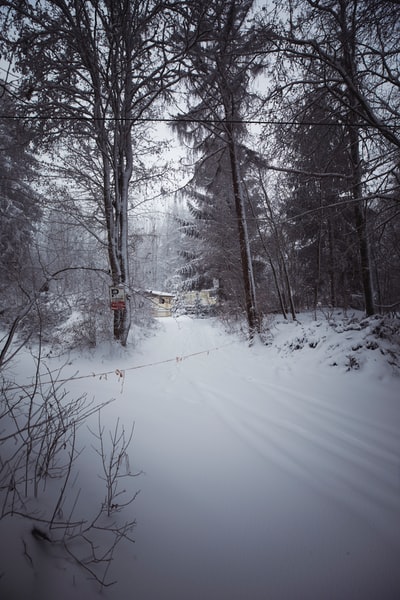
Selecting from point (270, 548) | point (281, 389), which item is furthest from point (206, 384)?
point (270, 548)

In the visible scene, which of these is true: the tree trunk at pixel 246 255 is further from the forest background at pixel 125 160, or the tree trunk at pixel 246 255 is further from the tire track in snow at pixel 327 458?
the tire track in snow at pixel 327 458

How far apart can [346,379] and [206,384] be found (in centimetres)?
260

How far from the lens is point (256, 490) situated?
1.92m

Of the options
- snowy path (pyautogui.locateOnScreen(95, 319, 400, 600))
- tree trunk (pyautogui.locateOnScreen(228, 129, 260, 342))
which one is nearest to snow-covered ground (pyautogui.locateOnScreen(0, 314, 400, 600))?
snowy path (pyautogui.locateOnScreen(95, 319, 400, 600))

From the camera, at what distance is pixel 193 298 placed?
16984 millimetres

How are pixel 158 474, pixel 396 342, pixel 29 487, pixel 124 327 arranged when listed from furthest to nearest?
1. pixel 124 327
2. pixel 396 342
3. pixel 158 474
4. pixel 29 487

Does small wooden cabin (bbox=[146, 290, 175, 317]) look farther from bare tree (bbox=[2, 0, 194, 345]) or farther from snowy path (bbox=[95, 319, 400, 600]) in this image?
snowy path (bbox=[95, 319, 400, 600])

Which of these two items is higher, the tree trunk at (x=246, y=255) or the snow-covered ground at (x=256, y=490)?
the tree trunk at (x=246, y=255)

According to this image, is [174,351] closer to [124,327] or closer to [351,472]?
[124,327]

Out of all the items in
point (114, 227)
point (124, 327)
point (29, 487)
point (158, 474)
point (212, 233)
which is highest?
point (212, 233)

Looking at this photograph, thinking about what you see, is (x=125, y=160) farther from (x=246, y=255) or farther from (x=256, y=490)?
(x=256, y=490)

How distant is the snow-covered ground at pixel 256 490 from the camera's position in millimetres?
1213

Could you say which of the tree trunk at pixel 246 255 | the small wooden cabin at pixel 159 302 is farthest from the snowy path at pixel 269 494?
the small wooden cabin at pixel 159 302

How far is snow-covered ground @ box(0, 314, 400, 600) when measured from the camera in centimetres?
121
